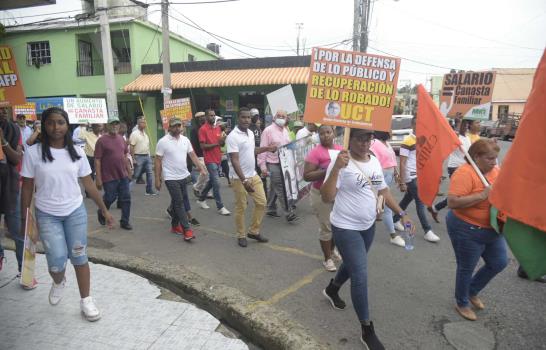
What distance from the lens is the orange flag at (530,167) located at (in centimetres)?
166

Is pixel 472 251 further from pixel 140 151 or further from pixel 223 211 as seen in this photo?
pixel 140 151

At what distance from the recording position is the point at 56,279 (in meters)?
3.24

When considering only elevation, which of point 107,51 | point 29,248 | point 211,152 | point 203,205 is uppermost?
point 107,51

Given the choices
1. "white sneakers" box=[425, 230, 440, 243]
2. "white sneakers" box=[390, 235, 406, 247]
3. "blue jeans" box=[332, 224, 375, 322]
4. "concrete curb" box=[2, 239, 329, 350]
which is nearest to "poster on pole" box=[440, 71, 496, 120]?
"white sneakers" box=[425, 230, 440, 243]

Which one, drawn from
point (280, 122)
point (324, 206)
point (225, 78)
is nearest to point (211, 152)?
point (280, 122)

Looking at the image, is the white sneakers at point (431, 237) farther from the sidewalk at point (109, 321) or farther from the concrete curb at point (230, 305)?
the sidewalk at point (109, 321)

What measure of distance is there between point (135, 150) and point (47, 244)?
666 centimetres

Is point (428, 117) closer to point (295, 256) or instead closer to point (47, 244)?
point (295, 256)

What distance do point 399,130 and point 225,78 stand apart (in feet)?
25.0

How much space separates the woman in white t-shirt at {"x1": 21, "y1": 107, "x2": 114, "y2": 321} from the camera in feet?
10.0

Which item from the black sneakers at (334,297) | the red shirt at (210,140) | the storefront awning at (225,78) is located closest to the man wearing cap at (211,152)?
the red shirt at (210,140)

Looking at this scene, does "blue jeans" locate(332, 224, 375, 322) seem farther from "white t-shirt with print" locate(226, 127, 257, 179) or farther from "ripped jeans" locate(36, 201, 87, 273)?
"white t-shirt with print" locate(226, 127, 257, 179)

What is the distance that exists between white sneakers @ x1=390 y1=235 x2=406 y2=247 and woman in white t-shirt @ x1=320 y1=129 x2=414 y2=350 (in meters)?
2.21

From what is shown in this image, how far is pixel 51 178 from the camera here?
306 cm
